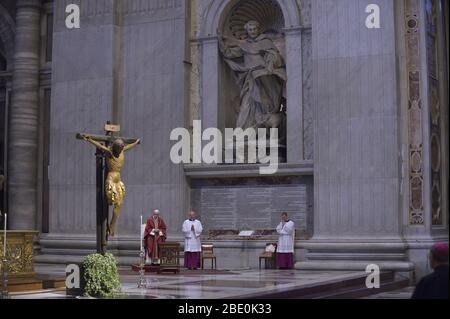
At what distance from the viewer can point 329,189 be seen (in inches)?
722

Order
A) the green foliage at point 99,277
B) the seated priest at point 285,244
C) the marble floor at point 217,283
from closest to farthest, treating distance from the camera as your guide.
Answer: the green foliage at point 99,277
the marble floor at point 217,283
the seated priest at point 285,244

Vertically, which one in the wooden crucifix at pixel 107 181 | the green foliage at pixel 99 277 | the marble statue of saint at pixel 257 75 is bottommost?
the green foliage at pixel 99 277

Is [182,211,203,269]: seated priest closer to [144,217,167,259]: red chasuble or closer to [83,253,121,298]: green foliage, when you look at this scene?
[144,217,167,259]: red chasuble

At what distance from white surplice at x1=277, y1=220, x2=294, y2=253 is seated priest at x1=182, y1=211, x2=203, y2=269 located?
6.43 feet

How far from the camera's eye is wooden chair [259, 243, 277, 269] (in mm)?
18844

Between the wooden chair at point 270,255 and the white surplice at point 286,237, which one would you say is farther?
the wooden chair at point 270,255

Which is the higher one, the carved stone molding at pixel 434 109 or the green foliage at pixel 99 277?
the carved stone molding at pixel 434 109

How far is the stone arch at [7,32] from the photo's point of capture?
80.3 feet

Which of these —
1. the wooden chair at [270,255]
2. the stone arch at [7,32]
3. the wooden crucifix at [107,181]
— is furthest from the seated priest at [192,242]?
the stone arch at [7,32]

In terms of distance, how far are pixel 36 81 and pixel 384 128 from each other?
10700 mm

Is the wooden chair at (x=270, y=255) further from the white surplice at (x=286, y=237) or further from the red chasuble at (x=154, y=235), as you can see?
the red chasuble at (x=154, y=235)

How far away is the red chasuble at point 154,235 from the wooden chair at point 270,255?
2.39m

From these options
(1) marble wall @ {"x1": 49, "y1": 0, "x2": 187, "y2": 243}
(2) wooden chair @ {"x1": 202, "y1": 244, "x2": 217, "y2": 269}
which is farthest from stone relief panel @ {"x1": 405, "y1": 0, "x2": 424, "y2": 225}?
(1) marble wall @ {"x1": 49, "y1": 0, "x2": 187, "y2": 243}
